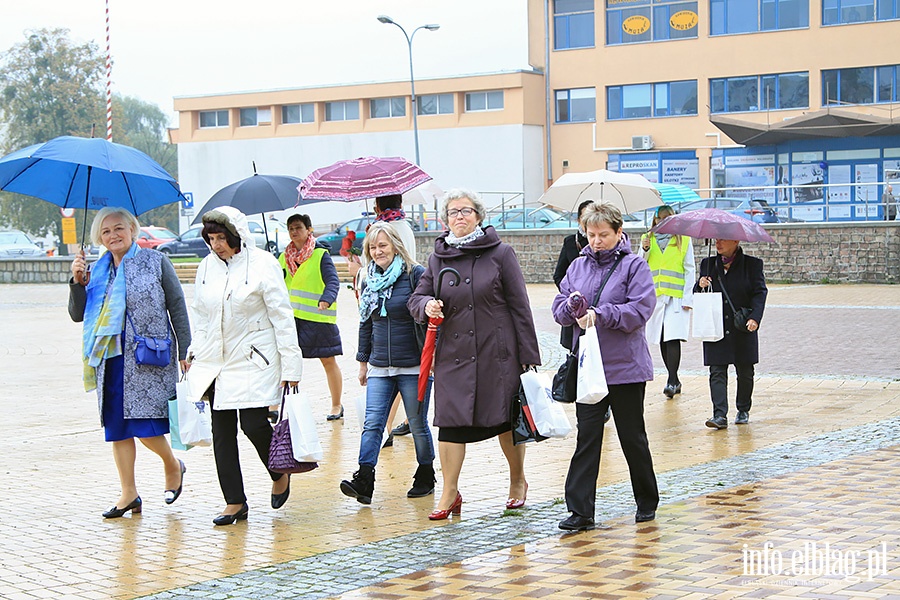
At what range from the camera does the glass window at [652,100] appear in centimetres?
5169

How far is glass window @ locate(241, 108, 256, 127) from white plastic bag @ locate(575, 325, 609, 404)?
2243 inches

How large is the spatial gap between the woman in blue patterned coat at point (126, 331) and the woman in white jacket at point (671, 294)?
5564mm

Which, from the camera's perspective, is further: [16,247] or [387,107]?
[387,107]

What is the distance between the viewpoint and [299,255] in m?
10.7

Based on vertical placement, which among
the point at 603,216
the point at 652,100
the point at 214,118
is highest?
the point at 214,118

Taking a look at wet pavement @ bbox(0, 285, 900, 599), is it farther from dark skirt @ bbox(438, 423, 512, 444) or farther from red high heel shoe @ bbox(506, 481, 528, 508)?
dark skirt @ bbox(438, 423, 512, 444)

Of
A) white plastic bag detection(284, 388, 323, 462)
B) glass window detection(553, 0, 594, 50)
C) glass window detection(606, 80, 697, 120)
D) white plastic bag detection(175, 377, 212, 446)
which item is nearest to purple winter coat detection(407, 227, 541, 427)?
white plastic bag detection(284, 388, 323, 462)

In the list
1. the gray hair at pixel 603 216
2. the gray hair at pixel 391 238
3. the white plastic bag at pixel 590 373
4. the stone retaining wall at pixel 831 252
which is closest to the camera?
the white plastic bag at pixel 590 373

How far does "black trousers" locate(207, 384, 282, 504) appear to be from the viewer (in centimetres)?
698

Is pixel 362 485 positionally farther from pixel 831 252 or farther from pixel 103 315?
pixel 831 252

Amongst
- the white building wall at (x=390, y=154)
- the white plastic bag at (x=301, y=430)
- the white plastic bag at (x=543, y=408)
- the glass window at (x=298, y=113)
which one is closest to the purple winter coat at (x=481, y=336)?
the white plastic bag at (x=543, y=408)

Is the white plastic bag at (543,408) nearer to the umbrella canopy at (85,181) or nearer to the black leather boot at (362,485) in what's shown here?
the black leather boot at (362,485)

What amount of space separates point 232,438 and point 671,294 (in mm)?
5749

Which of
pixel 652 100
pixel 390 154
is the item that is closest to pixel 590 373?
pixel 652 100
